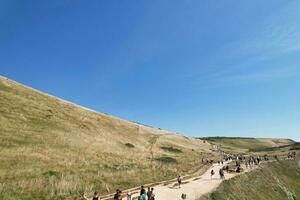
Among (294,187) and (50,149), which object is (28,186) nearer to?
(50,149)

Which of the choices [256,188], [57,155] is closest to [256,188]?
[256,188]

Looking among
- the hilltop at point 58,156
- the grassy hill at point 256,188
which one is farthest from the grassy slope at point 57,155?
the grassy hill at point 256,188

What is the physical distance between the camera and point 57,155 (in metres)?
50.1

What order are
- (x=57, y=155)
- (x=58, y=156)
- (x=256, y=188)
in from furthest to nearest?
(x=57, y=155), (x=58, y=156), (x=256, y=188)

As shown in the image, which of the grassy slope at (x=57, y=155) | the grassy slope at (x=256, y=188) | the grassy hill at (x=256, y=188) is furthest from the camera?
the grassy slope at (x=256, y=188)

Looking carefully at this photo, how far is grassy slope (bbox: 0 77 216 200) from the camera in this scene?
33031 mm

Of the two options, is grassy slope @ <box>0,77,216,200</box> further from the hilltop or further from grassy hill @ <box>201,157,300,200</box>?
grassy hill @ <box>201,157,300,200</box>

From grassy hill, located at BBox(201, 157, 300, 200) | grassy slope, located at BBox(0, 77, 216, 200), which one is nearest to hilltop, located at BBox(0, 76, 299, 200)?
grassy slope, located at BBox(0, 77, 216, 200)

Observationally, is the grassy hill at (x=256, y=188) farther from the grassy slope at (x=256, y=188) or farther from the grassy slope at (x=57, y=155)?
the grassy slope at (x=57, y=155)

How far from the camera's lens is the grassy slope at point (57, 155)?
108ft

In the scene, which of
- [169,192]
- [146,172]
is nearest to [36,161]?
[146,172]

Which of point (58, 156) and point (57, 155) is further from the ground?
point (57, 155)

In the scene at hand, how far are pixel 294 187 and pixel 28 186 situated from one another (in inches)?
2034

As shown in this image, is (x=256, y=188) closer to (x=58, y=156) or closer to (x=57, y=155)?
(x=58, y=156)
